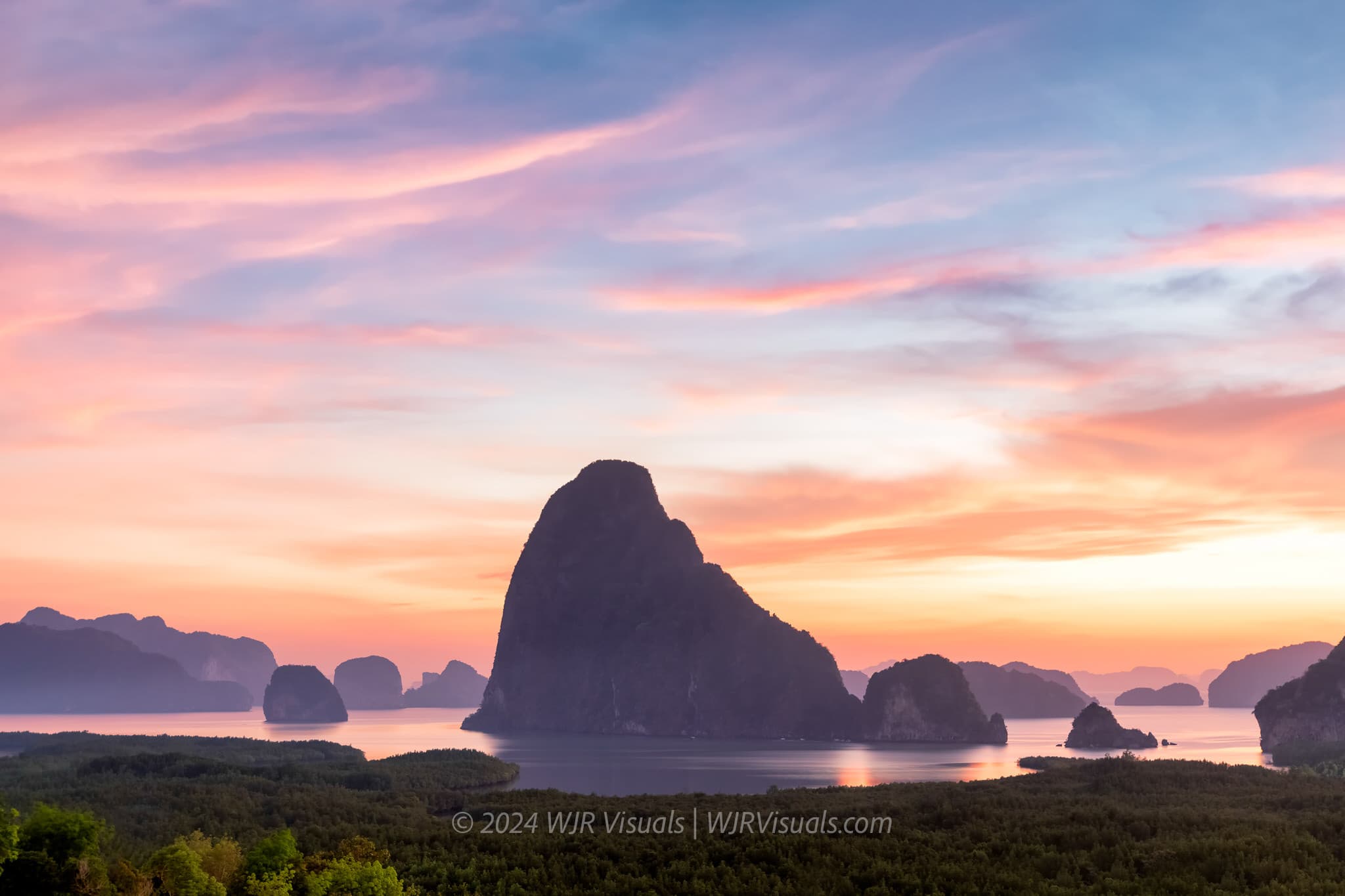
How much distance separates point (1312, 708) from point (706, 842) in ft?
517

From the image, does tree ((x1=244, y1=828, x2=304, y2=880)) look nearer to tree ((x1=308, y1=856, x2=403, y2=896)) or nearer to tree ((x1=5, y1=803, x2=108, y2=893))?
tree ((x1=308, y1=856, x2=403, y2=896))

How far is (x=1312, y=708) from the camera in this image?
16325 cm

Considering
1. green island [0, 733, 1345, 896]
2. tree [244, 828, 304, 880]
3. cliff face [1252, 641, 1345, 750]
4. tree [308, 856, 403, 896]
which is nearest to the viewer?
tree [308, 856, 403, 896]

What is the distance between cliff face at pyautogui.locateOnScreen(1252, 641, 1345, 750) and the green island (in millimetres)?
98077

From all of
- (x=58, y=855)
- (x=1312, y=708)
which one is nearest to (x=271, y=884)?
(x=58, y=855)

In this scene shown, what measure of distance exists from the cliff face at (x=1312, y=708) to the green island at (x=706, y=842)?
98.1 m

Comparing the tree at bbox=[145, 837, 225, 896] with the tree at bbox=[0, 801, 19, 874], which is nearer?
the tree at bbox=[0, 801, 19, 874]

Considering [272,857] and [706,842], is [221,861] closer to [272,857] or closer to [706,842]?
[272,857]

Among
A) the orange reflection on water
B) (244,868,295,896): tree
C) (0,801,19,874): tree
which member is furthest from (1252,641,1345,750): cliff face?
(0,801,19,874): tree

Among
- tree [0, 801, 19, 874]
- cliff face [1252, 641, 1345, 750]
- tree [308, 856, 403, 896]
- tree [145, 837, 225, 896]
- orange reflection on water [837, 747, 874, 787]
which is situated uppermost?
tree [0, 801, 19, 874]

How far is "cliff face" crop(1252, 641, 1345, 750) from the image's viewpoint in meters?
160

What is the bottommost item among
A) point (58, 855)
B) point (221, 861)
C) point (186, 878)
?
point (221, 861)

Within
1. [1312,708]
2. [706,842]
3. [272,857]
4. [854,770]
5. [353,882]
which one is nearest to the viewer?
[353,882]

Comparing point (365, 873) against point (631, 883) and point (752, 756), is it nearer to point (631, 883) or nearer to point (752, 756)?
point (631, 883)
